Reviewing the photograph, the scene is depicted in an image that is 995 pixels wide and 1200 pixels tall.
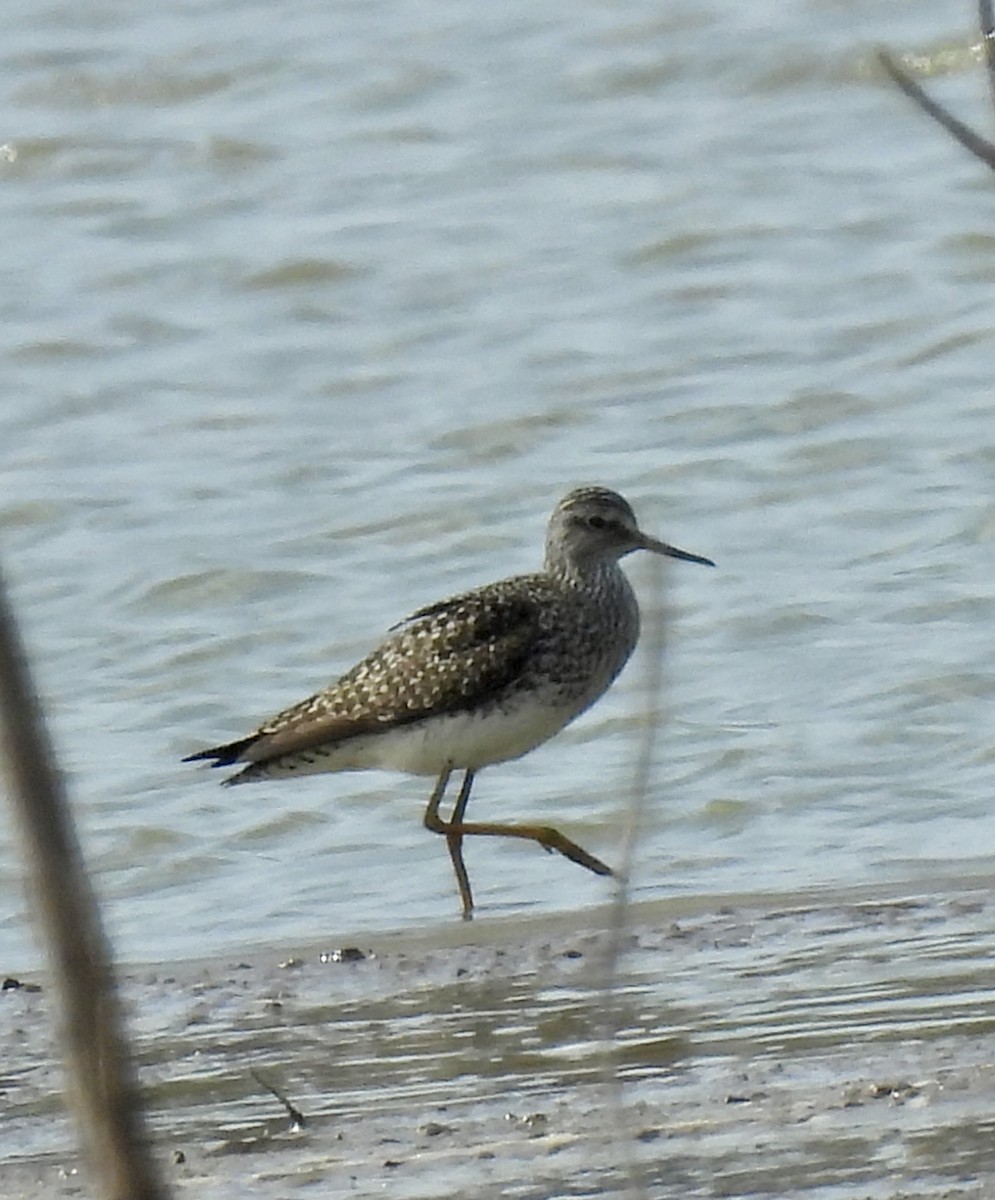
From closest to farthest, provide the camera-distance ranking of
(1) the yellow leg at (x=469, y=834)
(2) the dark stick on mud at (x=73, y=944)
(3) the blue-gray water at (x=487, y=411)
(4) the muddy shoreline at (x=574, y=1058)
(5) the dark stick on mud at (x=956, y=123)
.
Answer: (2) the dark stick on mud at (x=73, y=944) < (5) the dark stick on mud at (x=956, y=123) < (4) the muddy shoreline at (x=574, y=1058) < (1) the yellow leg at (x=469, y=834) < (3) the blue-gray water at (x=487, y=411)

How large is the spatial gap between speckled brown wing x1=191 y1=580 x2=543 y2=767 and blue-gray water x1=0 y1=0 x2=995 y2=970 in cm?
40

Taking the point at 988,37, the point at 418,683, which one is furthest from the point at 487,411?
the point at 988,37

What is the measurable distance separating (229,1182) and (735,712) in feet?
14.0

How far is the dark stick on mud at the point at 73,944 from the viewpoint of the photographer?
48.5 inches

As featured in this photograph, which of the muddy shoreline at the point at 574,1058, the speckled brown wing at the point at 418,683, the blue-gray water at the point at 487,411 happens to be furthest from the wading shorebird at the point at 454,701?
the muddy shoreline at the point at 574,1058

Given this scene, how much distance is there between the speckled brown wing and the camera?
24.5 ft

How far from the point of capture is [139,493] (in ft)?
36.9

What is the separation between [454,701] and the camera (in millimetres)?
7496

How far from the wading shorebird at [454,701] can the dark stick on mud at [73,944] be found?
6.02 meters

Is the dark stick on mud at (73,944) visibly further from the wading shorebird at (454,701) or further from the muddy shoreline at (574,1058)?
the wading shorebird at (454,701)

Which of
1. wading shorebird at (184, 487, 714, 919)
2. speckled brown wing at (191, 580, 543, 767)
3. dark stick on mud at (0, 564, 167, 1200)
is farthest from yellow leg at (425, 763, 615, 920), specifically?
dark stick on mud at (0, 564, 167, 1200)

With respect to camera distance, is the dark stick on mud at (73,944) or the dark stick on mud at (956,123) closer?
the dark stick on mud at (73,944)

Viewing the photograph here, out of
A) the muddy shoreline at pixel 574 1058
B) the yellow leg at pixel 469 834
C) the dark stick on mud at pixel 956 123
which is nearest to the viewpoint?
the dark stick on mud at pixel 956 123

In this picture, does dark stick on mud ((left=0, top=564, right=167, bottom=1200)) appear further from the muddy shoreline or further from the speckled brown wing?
the speckled brown wing
